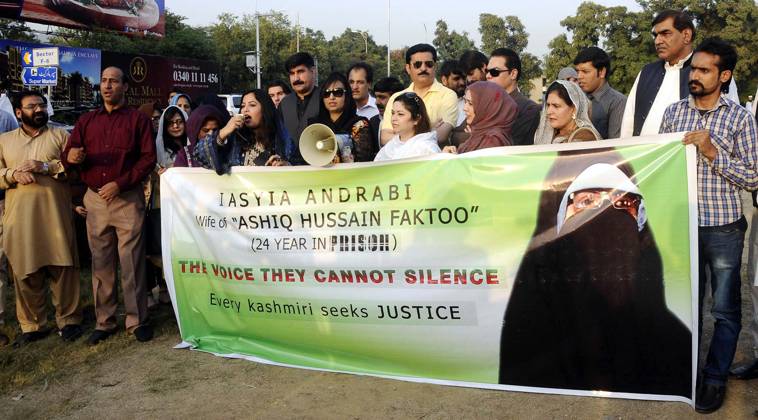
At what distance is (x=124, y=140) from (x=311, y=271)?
1861mm

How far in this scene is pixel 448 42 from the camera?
258 feet

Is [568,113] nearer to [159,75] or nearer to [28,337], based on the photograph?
[28,337]

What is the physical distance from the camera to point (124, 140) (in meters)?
5.19

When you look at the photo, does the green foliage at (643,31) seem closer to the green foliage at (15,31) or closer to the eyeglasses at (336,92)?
the green foliage at (15,31)

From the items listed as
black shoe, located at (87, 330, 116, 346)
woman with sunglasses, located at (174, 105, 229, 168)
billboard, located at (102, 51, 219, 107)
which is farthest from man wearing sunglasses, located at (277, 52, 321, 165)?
billboard, located at (102, 51, 219, 107)

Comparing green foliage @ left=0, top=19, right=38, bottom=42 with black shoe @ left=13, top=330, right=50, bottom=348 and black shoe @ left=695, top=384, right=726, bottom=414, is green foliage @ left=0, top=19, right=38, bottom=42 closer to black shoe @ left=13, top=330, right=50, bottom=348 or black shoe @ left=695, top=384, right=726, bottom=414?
black shoe @ left=13, top=330, right=50, bottom=348

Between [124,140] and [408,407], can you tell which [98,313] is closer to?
[124,140]

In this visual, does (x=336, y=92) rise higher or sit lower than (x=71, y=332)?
higher

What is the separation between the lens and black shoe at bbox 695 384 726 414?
11.9 ft

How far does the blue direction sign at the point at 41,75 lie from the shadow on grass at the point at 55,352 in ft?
26.4

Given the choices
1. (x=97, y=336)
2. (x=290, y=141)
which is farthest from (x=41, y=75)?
(x=290, y=141)

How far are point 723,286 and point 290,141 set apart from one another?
2827mm

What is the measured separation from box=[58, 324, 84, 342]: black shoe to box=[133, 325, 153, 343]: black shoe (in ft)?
1.53

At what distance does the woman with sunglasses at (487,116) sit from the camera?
427 cm
